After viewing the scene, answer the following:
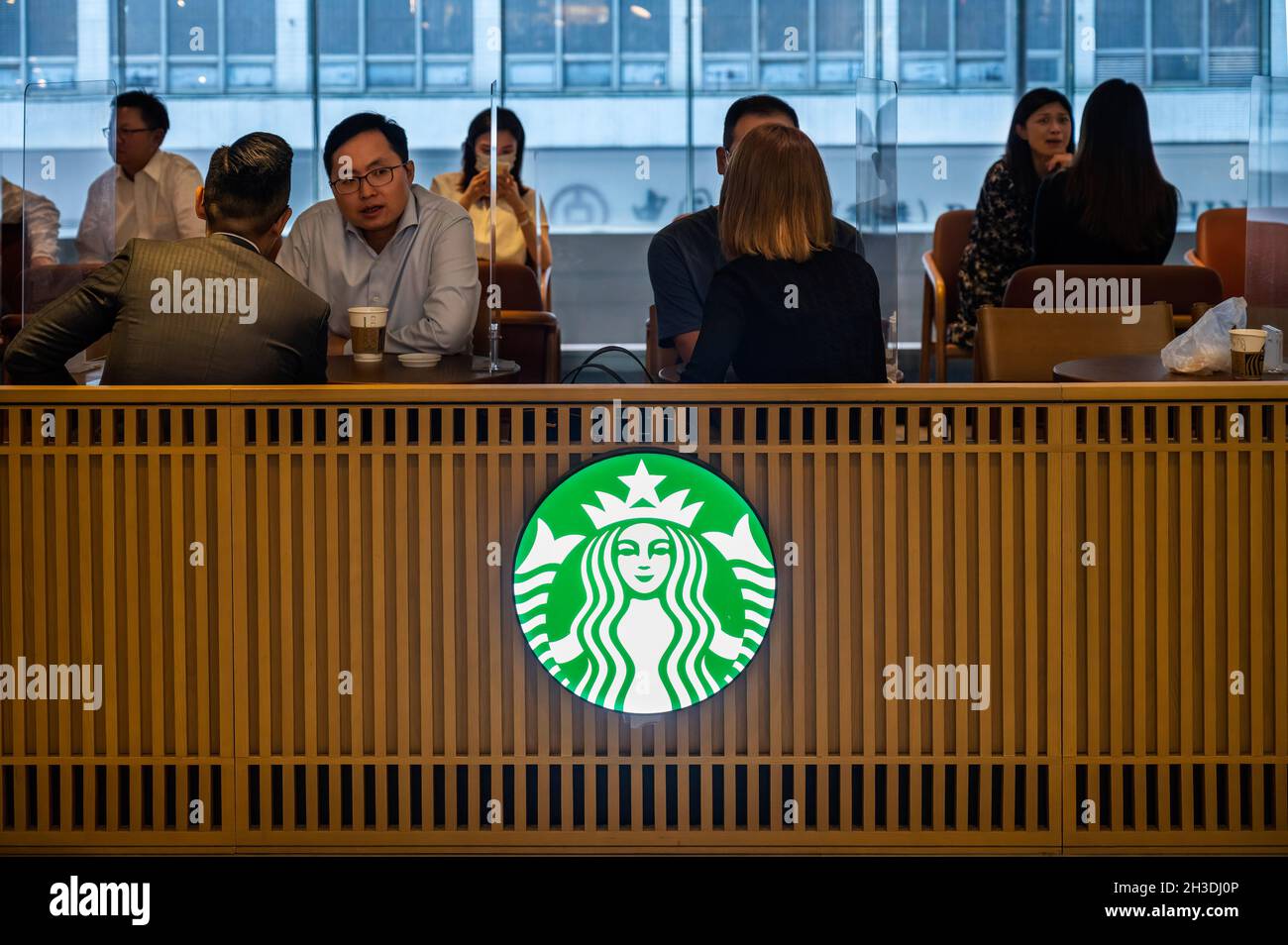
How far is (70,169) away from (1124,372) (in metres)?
4.01

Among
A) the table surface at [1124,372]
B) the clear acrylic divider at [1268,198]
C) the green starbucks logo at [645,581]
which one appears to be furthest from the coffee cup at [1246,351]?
the green starbucks logo at [645,581]

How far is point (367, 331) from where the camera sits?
3848 mm

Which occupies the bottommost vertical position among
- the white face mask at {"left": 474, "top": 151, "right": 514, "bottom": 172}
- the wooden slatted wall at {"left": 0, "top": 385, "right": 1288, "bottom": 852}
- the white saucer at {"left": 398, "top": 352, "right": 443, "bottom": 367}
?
the wooden slatted wall at {"left": 0, "top": 385, "right": 1288, "bottom": 852}

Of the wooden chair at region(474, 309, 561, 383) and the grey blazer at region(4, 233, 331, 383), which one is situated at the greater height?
the wooden chair at region(474, 309, 561, 383)

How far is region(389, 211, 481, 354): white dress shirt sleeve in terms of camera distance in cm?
421

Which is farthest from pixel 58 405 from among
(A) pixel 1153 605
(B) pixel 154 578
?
(A) pixel 1153 605

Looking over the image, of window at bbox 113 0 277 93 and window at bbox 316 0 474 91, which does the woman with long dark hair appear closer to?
window at bbox 316 0 474 91

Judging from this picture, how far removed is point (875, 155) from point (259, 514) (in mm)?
4752

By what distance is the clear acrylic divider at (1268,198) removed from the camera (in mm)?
4629

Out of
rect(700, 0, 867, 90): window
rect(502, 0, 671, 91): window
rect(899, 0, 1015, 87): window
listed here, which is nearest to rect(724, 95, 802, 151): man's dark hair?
rect(700, 0, 867, 90): window

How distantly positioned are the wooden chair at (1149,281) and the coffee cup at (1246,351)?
5.33 ft

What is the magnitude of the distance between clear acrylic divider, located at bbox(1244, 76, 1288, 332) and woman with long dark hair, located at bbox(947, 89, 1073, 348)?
1204 millimetres

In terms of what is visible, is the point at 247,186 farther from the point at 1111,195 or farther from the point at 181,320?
the point at 1111,195

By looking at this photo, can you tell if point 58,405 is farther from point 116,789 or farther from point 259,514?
point 116,789
